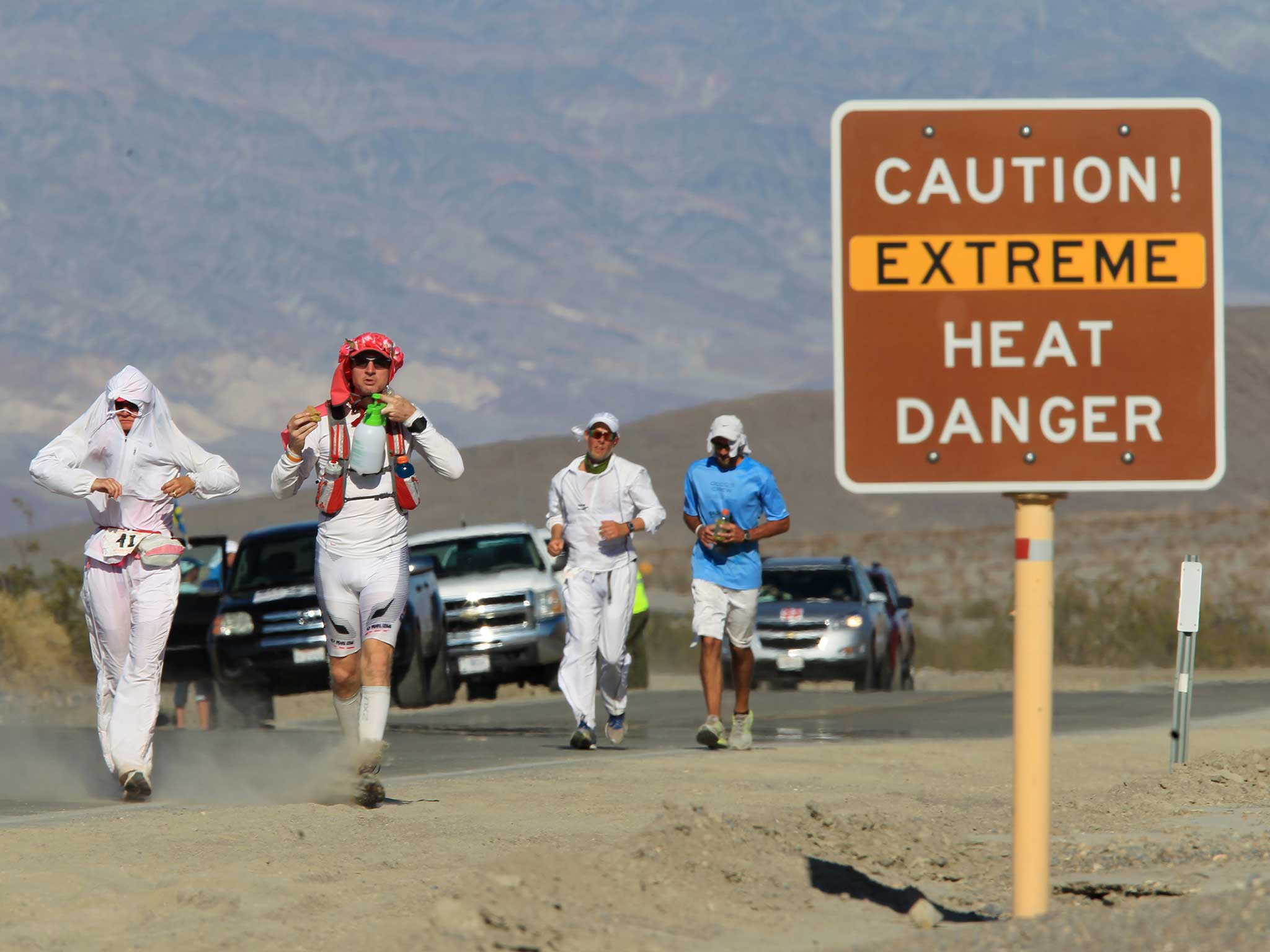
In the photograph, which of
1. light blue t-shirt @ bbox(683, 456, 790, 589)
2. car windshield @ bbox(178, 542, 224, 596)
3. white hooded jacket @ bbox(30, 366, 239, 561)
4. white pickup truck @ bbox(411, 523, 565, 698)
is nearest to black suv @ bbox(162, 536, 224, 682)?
car windshield @ bbox(178, 542, 224, 596)

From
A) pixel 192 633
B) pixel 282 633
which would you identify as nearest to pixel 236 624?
pixel 282 633

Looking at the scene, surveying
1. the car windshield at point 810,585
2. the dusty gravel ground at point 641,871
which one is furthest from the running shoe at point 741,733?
the car windshield at point 810,585

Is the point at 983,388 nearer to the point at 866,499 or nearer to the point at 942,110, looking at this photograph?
the point at 942,110

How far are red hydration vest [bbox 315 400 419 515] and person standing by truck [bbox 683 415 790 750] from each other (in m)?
4.10

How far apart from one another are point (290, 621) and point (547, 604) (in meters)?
2.89

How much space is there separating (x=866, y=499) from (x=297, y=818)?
10378 centimetres

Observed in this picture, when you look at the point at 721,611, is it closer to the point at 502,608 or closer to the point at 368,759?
the point at 368,759

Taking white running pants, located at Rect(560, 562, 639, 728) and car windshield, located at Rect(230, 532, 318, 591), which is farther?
car windshield, located at Rect(230, 532, 318, 591)

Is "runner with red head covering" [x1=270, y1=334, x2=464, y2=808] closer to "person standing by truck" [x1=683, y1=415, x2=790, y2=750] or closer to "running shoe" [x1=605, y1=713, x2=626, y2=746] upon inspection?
"person standing by truck" [x1=683, y1=415, x2=790, y2=750]

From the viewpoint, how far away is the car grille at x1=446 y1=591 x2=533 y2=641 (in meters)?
21.9

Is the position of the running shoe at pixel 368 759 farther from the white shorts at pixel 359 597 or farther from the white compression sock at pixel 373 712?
the white shorts at pixel 359 597

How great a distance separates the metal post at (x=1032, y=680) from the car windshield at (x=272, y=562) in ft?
49.0

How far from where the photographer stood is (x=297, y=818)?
946 cm

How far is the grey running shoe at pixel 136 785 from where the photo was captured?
10.8m
